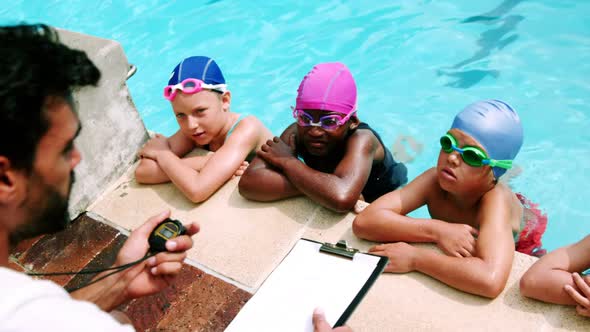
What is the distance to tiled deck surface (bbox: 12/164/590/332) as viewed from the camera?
2.70 metres

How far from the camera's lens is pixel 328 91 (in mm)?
3539

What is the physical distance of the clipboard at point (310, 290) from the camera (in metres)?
2.30

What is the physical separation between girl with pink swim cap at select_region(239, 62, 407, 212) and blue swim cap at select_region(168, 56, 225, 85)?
31.3 inches

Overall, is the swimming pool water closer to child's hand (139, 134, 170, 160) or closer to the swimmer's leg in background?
the swimmer's leg in background

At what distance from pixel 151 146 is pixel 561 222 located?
14.1 feet

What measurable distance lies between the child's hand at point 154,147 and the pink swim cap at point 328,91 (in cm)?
135

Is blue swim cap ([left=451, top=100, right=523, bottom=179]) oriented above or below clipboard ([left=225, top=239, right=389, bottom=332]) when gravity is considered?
above

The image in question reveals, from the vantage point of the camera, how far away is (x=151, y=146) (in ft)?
13.9

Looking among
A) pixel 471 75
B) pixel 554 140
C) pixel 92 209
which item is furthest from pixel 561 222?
pixel 92 209

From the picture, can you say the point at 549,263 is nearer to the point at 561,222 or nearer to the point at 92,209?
the point at 561,222

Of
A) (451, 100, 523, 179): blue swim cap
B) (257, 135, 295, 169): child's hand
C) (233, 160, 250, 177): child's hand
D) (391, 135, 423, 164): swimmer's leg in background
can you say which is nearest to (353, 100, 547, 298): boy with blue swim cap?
(451, 100, 523, 179): blue swim cap

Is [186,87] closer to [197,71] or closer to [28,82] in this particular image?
[197,71]

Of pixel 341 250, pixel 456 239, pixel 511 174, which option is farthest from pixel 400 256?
pixel 511 174

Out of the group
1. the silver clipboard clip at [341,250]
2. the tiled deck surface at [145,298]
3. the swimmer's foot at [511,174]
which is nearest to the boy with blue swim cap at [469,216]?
the silver clipboard clip at [341,250]
